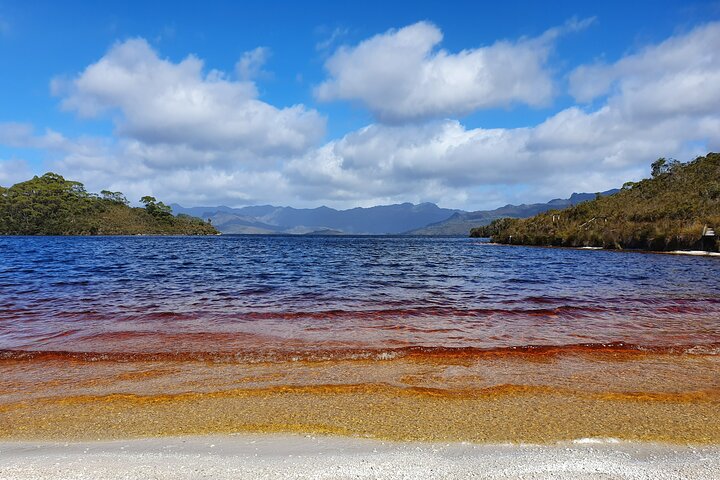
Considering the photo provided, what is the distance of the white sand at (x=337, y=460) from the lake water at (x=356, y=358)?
489 mm

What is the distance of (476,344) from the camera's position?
497 inches

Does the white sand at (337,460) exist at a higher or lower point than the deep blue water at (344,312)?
higher

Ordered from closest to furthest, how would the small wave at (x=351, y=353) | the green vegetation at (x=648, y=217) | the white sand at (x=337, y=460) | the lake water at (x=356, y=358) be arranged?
the white sand at (x=337, y=460)
the lake water at (x=356, y=358)
the small wave at (x=351, y=353)
the green vegetation at (x=648, y=217)

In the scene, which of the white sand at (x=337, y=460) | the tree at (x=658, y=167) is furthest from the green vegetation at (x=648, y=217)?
the white sand at (x=337, y=460)

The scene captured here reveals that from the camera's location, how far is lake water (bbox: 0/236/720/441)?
710 cm

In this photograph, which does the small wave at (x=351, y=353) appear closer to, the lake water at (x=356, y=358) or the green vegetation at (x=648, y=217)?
the lake water at (x=356, y=358)

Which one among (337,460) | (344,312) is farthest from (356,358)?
(344,312)

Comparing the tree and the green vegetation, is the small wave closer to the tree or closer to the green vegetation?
the green vegetation

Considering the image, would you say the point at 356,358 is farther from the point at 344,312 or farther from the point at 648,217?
the point at 648,217

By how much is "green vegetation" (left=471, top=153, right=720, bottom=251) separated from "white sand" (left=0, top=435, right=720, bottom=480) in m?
73.7

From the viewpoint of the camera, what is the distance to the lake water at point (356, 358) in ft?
23.3

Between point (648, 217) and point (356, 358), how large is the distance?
293 ft

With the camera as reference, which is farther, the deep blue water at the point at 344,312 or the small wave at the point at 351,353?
the deep blue water at the point at 344,312

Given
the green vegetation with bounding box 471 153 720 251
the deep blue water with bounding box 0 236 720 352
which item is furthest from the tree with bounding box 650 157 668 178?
the deep blue water with bounding box 0 236 720 352
